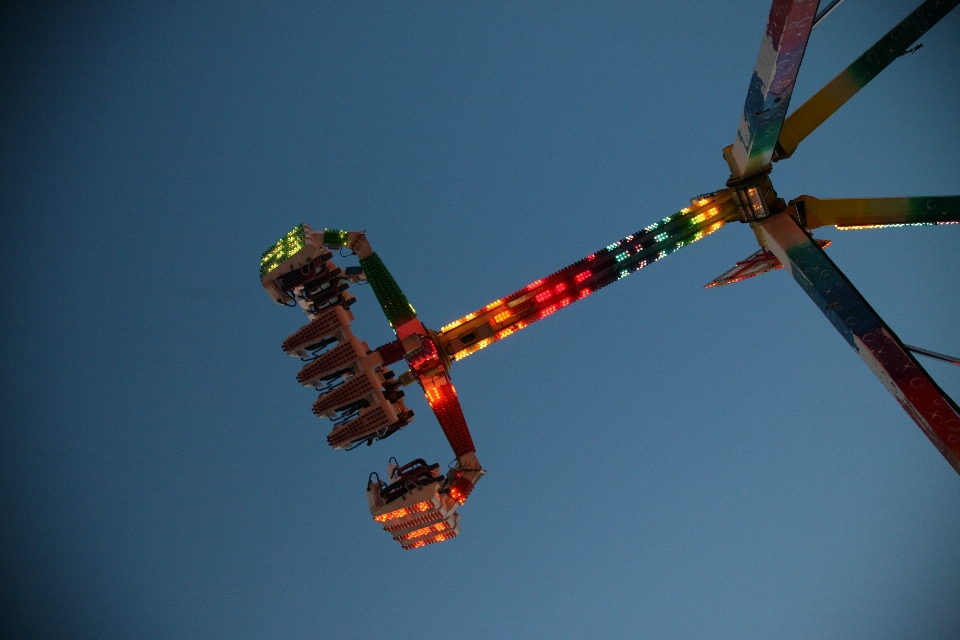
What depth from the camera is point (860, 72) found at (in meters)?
14.2

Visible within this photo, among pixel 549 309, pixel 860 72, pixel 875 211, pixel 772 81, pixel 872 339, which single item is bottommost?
pixel 872 339

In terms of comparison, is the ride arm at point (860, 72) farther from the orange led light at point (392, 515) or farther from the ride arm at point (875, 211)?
the orange led light at point (392, 515)

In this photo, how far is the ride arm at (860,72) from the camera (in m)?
13.2

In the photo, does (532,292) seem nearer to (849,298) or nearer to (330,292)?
(330,292)

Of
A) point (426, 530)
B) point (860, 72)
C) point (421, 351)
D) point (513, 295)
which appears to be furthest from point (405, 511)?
point (860, 72)

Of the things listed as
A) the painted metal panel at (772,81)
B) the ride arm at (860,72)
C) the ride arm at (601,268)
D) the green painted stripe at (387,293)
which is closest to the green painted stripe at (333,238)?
the green painted stripe at (387,293)

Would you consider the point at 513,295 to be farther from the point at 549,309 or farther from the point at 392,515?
the point at 392,515

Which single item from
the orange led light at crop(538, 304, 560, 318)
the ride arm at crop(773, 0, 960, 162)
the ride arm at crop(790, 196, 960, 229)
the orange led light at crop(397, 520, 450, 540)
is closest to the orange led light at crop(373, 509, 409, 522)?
the orange led light at crop(397, 520, 450, 540)

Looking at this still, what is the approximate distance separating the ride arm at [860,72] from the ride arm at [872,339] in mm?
2234

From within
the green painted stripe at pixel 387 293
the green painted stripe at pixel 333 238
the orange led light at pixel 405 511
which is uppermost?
the green painted stripe at pixel 333 238

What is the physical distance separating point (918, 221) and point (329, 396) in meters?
14.9

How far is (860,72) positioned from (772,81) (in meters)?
4.16

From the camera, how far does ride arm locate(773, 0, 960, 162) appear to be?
13.2 m

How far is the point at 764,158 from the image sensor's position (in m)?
14.8
